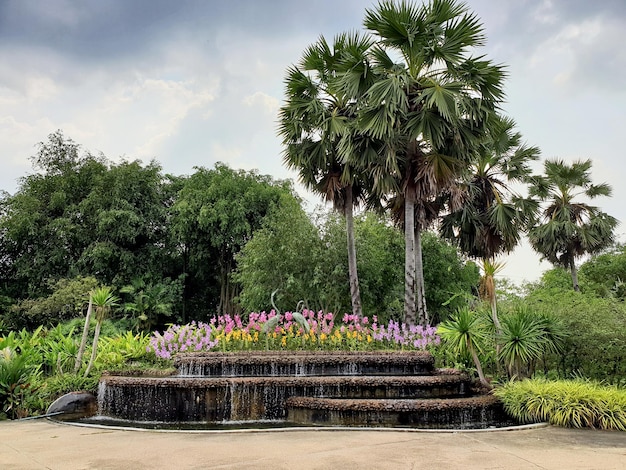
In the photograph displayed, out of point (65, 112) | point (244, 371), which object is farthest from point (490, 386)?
point (65, 112)

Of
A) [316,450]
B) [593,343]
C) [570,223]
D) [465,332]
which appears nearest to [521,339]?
[465,332]

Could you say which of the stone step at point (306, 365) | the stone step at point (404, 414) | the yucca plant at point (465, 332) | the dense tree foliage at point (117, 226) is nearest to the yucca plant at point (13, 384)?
the stone step at point (306, 365)

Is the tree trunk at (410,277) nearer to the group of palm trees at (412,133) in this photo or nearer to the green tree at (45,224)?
the group of palm trees at (412,133)

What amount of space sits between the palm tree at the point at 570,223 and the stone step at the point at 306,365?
14185 millimetres

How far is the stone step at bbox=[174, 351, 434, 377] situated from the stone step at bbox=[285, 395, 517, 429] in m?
2.49

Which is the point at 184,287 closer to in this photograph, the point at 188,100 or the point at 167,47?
the point at 188,100

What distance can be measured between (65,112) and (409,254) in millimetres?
10154

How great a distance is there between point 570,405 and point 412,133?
8474mm

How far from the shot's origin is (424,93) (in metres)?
13.2

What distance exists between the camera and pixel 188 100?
53.4ft

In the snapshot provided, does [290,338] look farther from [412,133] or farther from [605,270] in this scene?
[605,270]

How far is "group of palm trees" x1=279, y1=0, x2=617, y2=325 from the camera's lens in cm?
1365

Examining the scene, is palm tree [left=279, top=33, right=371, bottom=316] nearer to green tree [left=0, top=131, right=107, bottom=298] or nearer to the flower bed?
the flower bed

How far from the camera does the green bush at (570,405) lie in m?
6.88
